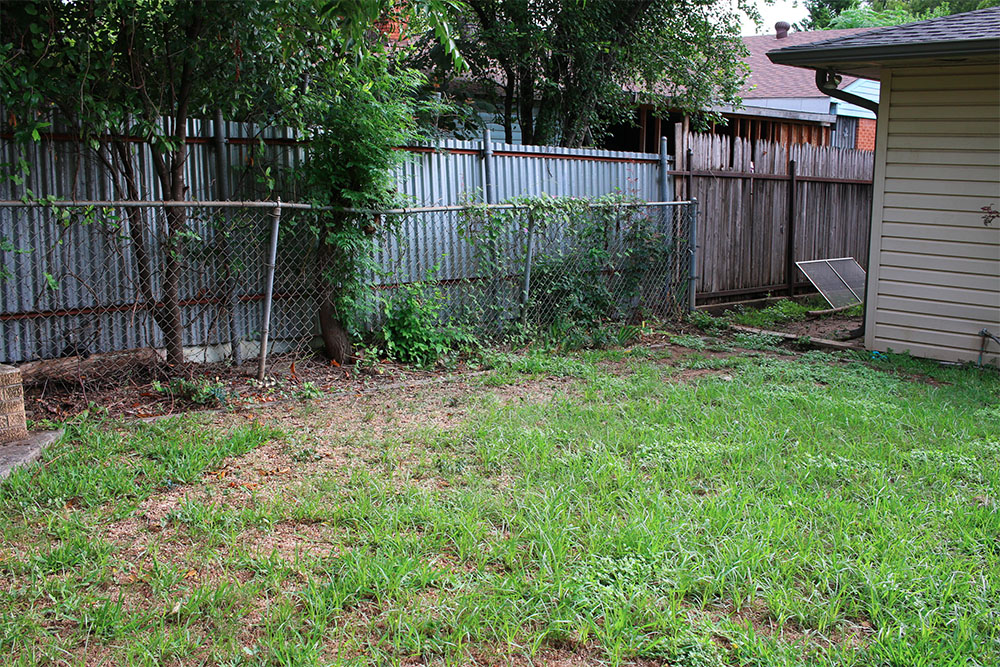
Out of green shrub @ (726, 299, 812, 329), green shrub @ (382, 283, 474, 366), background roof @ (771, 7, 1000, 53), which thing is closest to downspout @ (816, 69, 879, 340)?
background roof @ (771, 7, 1000, 53)

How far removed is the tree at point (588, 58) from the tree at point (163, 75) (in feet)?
13.0

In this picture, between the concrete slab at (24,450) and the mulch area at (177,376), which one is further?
the mulch area at (177,376)

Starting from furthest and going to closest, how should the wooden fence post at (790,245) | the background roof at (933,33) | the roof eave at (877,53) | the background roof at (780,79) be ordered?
the background roof at (780,79) < the wooden fence post at (790,245) < the background roof at (933,33) < the roof eave at (877,53)

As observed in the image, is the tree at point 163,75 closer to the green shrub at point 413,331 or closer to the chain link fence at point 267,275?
the chain link fence at point 267,275

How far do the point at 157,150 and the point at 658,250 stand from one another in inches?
208

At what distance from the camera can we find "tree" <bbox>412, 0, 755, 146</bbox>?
9906mm

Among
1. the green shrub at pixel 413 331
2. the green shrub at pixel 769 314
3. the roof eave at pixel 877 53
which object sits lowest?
the green shrub at pixel 769 314

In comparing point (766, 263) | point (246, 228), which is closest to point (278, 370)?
point (246, 228)

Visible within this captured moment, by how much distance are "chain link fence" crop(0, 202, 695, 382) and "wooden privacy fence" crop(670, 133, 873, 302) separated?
1.27 metres

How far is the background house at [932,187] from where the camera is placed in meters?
7.19

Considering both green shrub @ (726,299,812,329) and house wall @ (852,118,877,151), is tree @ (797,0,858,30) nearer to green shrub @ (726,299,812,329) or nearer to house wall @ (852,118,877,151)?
house wall @ (852,118,877,151)

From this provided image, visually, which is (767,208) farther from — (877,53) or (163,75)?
(163,75)

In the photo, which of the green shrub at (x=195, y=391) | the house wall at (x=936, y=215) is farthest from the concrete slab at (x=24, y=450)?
the house wall at (x=936, y=215)

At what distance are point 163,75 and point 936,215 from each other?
6706 mm
